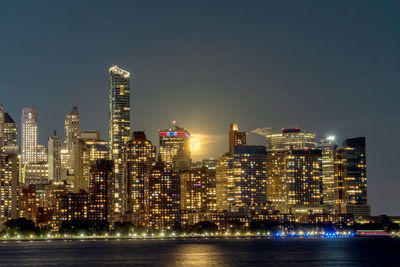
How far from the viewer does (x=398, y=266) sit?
651ft

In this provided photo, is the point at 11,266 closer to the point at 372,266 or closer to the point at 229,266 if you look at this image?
the point at 229,266

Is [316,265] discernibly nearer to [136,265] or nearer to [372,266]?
[372,266]

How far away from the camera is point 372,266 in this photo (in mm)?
199625

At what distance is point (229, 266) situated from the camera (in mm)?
196375

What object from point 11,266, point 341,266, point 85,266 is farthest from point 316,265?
point 11,266

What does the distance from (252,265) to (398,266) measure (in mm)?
32051

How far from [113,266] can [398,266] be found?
62422mm

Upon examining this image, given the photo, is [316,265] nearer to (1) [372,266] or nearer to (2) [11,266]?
(1) [372,266]

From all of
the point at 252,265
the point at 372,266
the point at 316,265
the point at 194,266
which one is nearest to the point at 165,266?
the point at 194,266

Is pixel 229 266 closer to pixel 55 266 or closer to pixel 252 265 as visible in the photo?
pixel 252 265

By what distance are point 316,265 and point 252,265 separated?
14.0m

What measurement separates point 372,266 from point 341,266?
25.6ft

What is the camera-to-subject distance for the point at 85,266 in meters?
196

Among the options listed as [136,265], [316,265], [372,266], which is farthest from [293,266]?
[136,265]
